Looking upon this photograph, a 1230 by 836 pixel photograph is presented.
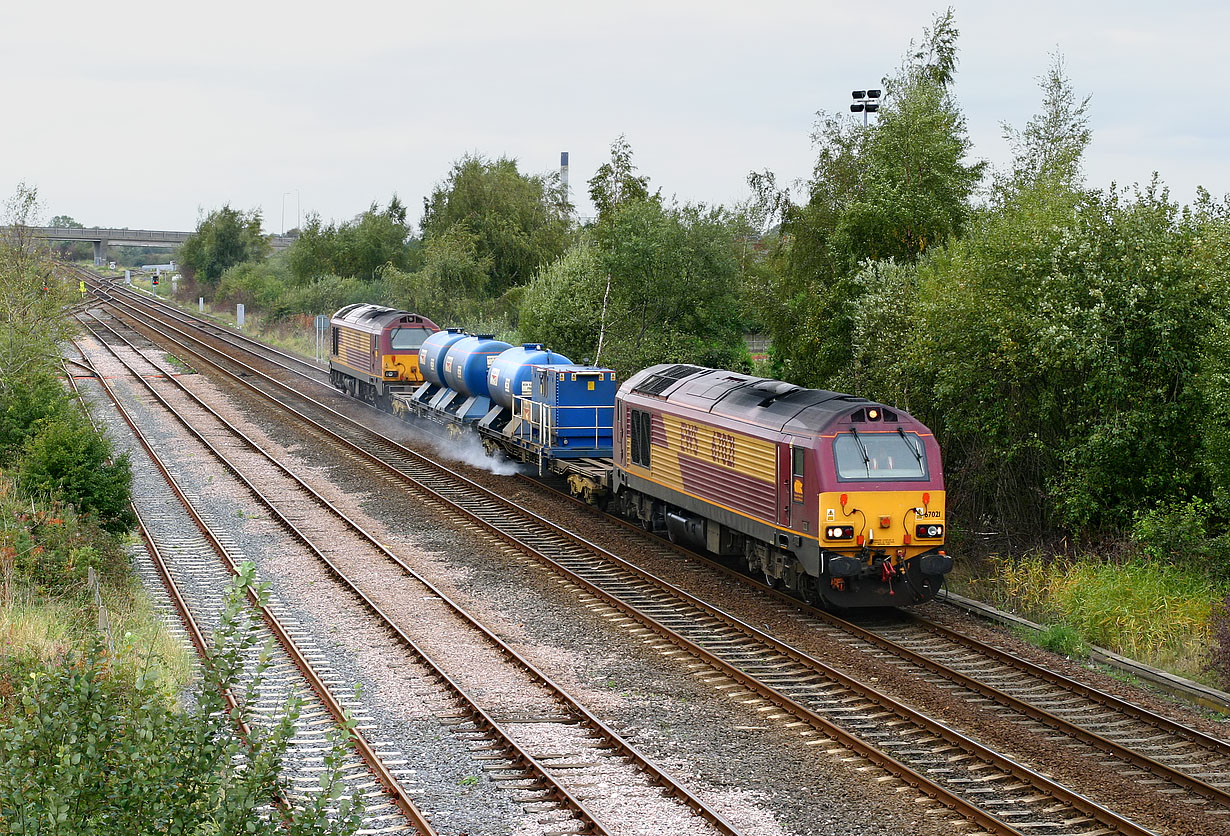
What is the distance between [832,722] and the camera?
13617 millimetres

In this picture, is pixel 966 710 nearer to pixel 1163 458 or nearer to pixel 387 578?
pixel 1163 458

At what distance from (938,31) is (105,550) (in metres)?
32.0

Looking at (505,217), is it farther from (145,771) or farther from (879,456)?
(145,771)

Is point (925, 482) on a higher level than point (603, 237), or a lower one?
lower

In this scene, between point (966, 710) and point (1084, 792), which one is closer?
point (1084, 792)

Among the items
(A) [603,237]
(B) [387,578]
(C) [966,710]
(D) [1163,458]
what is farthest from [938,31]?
(C) [966,710]

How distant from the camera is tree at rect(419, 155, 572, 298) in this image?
65250 mm

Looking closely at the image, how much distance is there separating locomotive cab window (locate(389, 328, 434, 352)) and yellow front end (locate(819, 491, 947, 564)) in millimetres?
26821

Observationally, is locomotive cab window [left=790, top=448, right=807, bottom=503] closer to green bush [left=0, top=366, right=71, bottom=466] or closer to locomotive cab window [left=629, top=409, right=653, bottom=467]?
locomotive cab window [left=629, top=409, right=653, bottom=467]

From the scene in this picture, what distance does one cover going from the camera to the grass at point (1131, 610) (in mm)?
16031

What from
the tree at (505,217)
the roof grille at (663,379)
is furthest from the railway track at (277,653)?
the tree at (505,217)

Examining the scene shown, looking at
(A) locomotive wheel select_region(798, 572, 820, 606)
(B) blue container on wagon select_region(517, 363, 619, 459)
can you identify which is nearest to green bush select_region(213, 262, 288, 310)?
(B) blue container on wagon select_region(517, 363, 619, 459)

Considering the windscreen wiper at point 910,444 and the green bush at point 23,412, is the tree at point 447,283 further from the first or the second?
the windscreen wiper at point 910,444

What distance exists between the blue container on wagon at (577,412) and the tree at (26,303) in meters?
11.9
